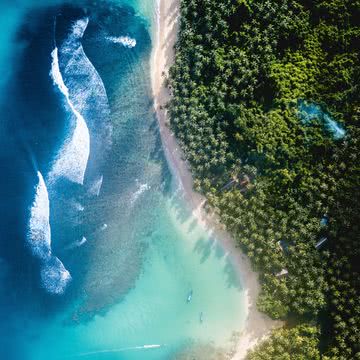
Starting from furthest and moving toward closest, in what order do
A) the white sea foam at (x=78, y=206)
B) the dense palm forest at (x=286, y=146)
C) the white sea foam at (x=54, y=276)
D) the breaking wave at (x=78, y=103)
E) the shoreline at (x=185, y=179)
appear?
the breaking wave at (x=78, y=103), the white sea foam at (x=78, y=206), the white sea foam at (x=54, y=276), the shoreline at (x=185, y=179), the dense palm forest at (x=286, y=146)

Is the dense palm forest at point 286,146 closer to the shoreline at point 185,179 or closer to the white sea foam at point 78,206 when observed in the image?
the shoreline at point 185,179

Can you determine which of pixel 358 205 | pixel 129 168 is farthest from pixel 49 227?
pixel 358 205

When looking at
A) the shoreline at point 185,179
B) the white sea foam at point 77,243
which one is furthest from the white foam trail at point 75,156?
the shoreline at point 185,179

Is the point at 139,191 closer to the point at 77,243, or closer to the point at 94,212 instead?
the point at 94,212

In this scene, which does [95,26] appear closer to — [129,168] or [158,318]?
[129,168]

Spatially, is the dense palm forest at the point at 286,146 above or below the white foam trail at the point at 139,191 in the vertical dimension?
above

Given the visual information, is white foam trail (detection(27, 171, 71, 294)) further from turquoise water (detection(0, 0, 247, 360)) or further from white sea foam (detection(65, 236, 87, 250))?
white sea foam (detection(65, 236, 87, 250))
